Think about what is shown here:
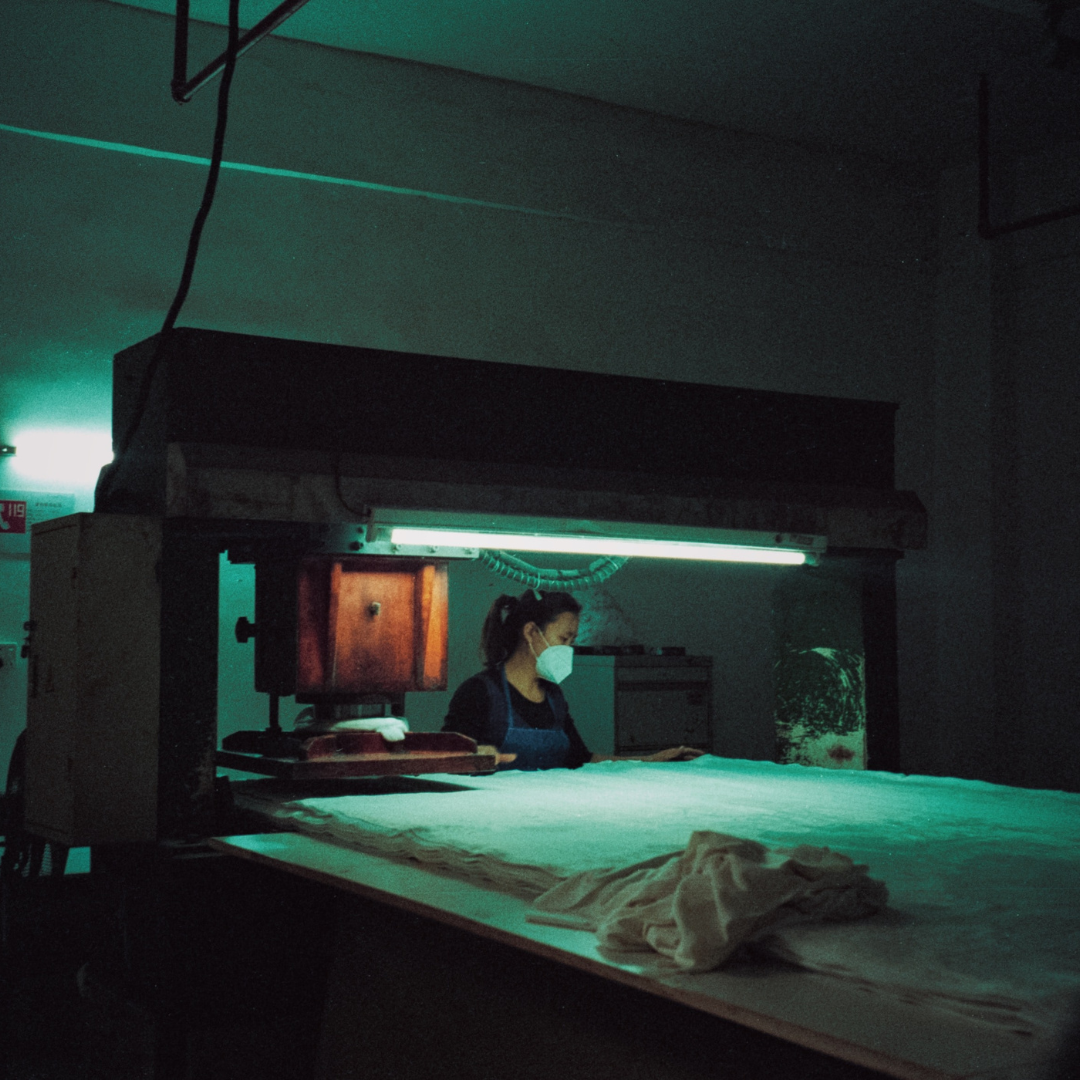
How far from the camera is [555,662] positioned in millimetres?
4012

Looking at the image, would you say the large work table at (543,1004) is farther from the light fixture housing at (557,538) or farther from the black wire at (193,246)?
the black wire at (193,246)

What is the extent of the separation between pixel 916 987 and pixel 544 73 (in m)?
5.02

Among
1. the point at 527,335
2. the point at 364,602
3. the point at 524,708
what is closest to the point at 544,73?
the point at 527,335

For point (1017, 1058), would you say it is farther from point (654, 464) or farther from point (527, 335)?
point (527, 335)

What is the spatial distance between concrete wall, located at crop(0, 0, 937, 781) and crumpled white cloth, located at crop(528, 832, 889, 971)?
382 centimetres

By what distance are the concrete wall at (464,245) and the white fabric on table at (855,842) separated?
2.77 m

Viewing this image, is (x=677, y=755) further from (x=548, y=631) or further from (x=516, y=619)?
(x=516, y=619)

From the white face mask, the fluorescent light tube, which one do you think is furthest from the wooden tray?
the white face mask

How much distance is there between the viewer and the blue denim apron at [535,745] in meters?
3.88

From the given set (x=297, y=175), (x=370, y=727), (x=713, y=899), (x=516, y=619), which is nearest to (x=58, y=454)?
(x=297, y=175)

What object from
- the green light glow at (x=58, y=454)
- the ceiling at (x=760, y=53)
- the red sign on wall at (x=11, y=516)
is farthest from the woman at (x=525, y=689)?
the ceiling at (x=760, y=53)

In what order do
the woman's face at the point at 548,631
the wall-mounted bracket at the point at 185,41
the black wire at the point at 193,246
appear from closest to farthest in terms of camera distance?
the black wire at the point at 193,246, the wall-mounted bracket at the point at 185,41, the woman's face at the point at 548,631

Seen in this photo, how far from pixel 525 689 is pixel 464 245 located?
93.3 inches

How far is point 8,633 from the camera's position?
196 inches
